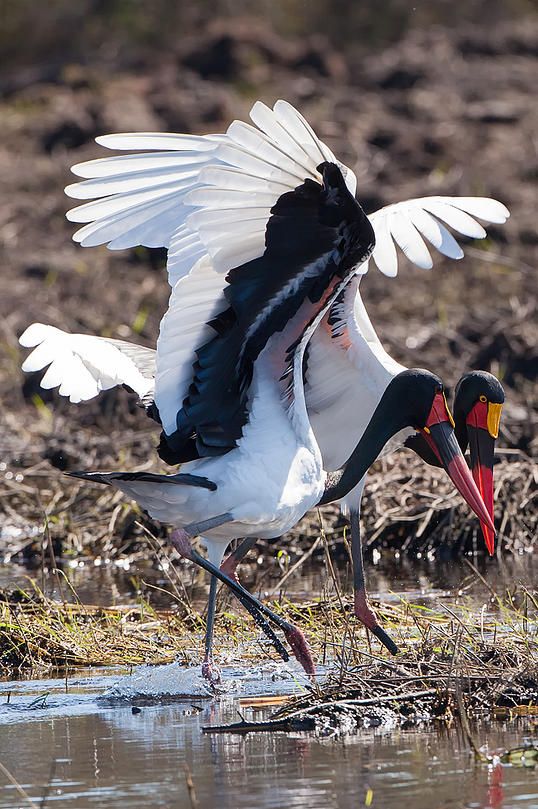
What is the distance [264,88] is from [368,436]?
13.7 m

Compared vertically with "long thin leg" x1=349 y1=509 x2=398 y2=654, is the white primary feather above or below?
above

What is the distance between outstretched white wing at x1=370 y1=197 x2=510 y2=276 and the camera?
664cm

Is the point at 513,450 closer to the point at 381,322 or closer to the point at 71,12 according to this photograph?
the point at 381,322

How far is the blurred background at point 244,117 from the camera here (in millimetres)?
9953

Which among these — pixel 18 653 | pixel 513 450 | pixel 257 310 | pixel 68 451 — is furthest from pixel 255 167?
Answer: pixel 68 451

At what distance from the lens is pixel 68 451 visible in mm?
10398

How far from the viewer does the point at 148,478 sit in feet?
20.3

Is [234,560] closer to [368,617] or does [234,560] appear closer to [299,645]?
[368,617]

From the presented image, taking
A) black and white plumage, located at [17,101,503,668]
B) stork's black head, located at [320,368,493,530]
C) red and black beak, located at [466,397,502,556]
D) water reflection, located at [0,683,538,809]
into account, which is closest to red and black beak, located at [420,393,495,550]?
stork's black head, located at [320,368,493,530]

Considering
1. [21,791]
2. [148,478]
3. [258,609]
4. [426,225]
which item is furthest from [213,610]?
[21,791]

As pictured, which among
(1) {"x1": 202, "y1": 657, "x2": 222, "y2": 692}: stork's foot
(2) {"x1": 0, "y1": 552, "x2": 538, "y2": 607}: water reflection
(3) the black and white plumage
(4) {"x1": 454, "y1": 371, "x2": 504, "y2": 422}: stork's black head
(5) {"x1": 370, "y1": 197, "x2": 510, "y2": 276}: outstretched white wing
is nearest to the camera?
(3) the black and white plumage

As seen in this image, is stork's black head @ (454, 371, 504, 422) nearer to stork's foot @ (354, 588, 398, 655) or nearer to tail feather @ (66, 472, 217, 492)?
stork's foot @ (354, 588, 398, 655)

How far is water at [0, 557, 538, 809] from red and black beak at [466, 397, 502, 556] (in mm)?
1290

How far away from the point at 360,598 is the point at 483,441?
911 mm
